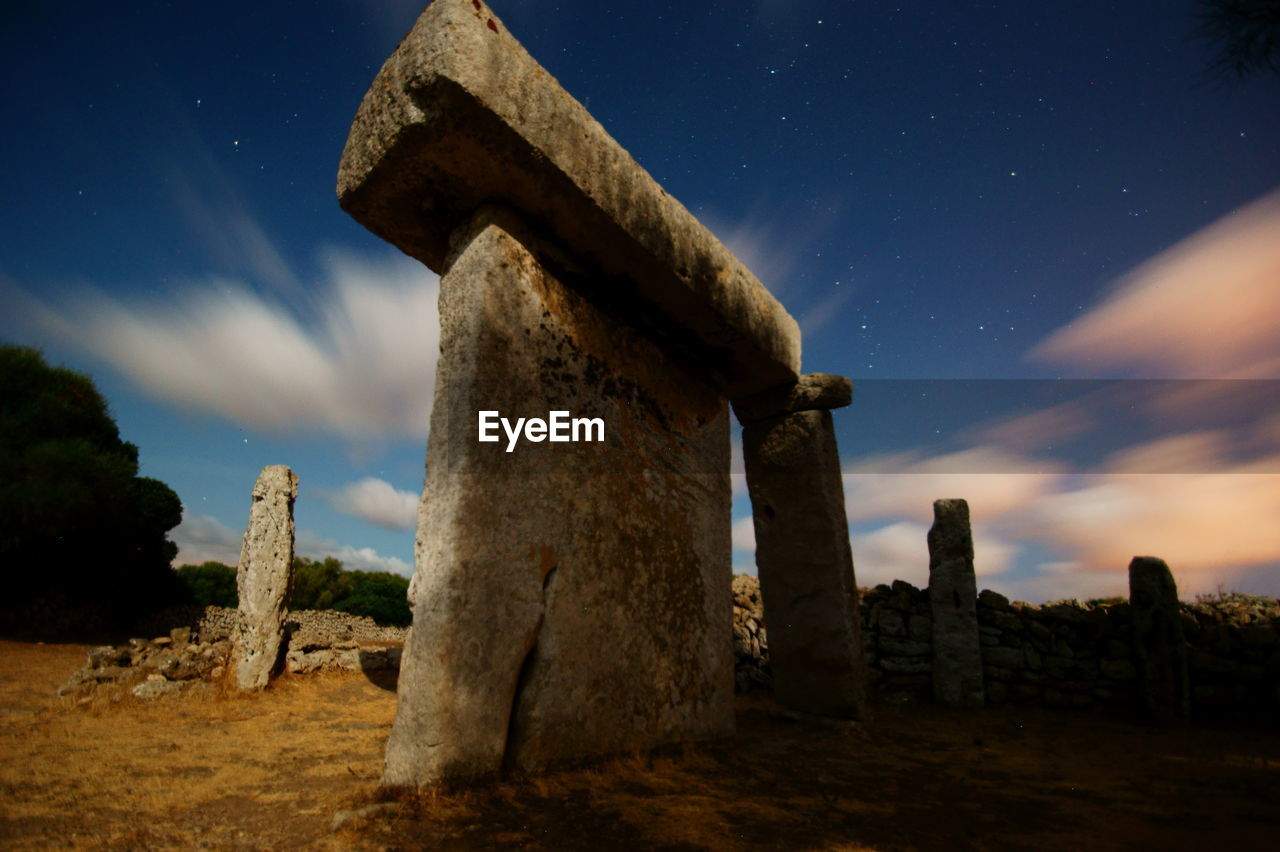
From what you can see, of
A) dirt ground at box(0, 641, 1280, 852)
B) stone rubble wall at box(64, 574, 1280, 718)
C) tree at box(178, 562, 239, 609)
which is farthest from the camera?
tree at box(178, 562, 239, 609)

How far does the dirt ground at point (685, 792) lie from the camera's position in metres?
2.18

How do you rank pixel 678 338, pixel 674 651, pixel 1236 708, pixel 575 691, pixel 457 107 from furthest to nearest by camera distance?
pixel 1236 708 < pixel 678 338 < pixel 674 651 < pixel 575 691 < pixel 457 107

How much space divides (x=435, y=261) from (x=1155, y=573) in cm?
750

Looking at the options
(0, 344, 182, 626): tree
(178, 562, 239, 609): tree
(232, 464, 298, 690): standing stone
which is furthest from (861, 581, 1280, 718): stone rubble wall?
(178, 562, 239, 609): tree

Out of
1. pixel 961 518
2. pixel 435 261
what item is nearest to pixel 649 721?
pixel 435 261

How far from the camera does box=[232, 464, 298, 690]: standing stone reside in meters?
6.66

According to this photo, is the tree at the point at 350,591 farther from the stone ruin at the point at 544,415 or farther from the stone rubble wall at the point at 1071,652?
the stone ruin at the point at 544,415

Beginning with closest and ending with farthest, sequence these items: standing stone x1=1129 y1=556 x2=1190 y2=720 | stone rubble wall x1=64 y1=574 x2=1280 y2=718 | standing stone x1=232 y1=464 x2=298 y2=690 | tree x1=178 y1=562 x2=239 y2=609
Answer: standing stone x1=1129 y1=556 x2=1190 y2=720 < stone rubble wall x1=64 y1=574 x2=1280 y2=718 < standing stone x1=232 y1=464 x2=298 y2=690 < tree x1=178 y1=562 x2=239 y2=609

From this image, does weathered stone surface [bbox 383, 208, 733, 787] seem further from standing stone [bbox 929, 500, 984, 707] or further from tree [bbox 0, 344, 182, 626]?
tree [bbox 0, 344, 182, 626]

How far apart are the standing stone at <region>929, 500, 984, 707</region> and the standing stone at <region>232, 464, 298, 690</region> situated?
293 inches

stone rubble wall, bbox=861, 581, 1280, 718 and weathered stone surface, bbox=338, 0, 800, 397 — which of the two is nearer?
weathered stone surface, bbox=338, 0, 800, 397

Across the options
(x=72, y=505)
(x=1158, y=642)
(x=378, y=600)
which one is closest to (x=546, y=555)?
(x=1158, y=642)

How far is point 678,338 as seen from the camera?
402cm

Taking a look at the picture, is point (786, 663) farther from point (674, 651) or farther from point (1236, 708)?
point (1236, 708)
